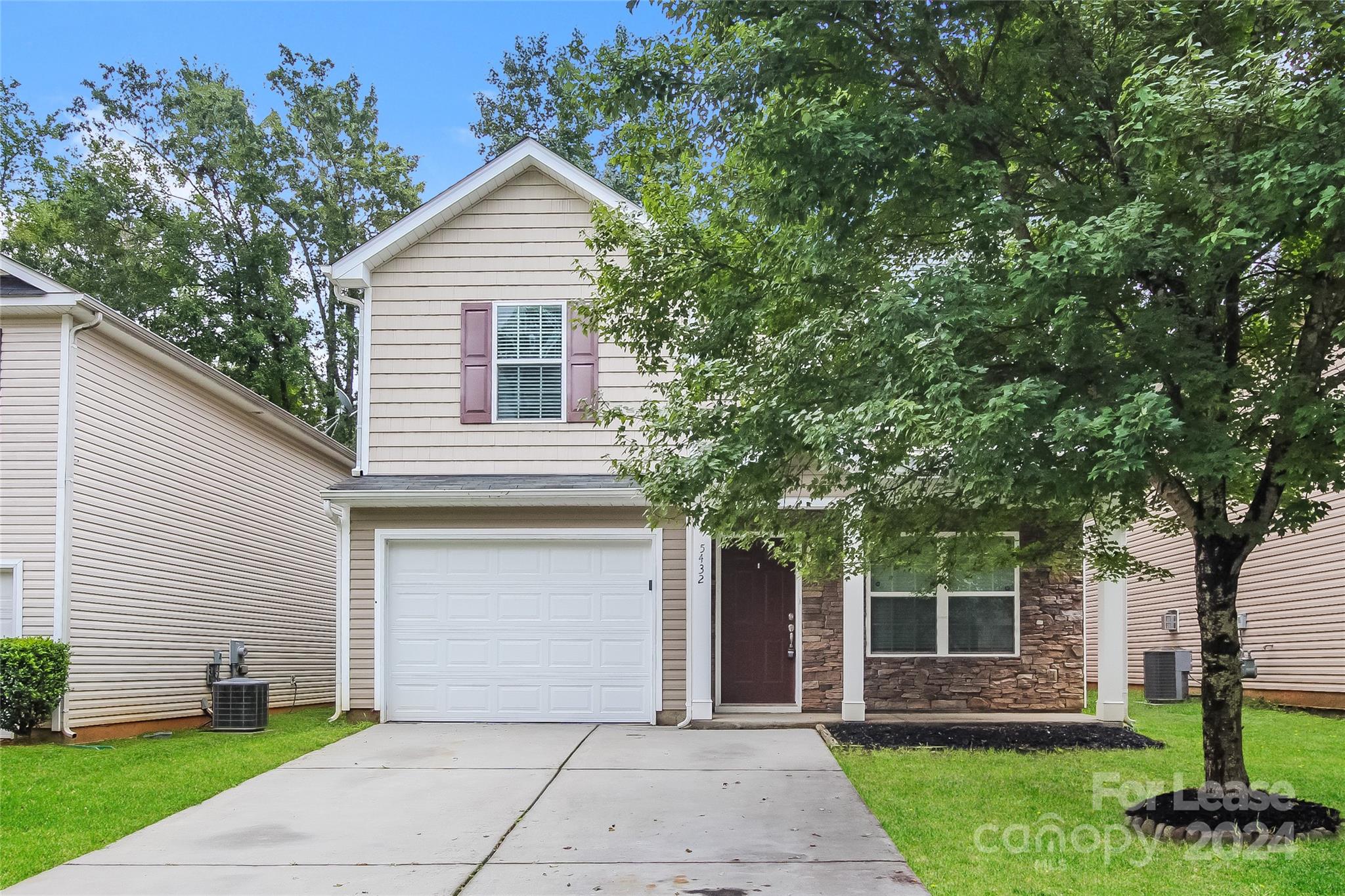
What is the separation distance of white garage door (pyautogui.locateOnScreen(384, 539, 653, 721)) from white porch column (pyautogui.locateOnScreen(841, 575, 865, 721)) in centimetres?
216

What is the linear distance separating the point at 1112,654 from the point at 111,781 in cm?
989

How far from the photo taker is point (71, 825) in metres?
7.18

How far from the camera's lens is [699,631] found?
39.1 ft

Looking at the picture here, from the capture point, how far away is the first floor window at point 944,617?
12469 millimetres

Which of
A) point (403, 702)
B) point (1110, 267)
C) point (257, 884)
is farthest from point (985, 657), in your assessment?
point (257, 884)

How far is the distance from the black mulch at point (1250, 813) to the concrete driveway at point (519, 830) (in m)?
1.89

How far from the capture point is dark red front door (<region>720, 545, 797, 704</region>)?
12.8 meters

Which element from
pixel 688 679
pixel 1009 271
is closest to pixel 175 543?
pixel 688 679

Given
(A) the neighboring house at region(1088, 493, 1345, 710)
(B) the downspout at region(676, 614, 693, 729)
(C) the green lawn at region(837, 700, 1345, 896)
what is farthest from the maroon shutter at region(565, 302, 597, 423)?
(A) the neighboring house at region(1088, 493, 1345, 710)

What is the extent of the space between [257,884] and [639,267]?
16.2ft

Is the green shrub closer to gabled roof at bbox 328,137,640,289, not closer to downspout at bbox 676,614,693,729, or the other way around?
gabled roof at bbox 328,137,640,289

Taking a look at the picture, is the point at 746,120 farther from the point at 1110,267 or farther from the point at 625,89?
the point at 1110,267

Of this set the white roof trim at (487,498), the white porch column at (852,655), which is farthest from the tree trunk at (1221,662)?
the white roof trim at (487,498)

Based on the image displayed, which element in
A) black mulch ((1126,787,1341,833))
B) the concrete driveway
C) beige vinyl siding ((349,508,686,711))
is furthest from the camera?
beige vinyl siding ((349,508,686,711))
